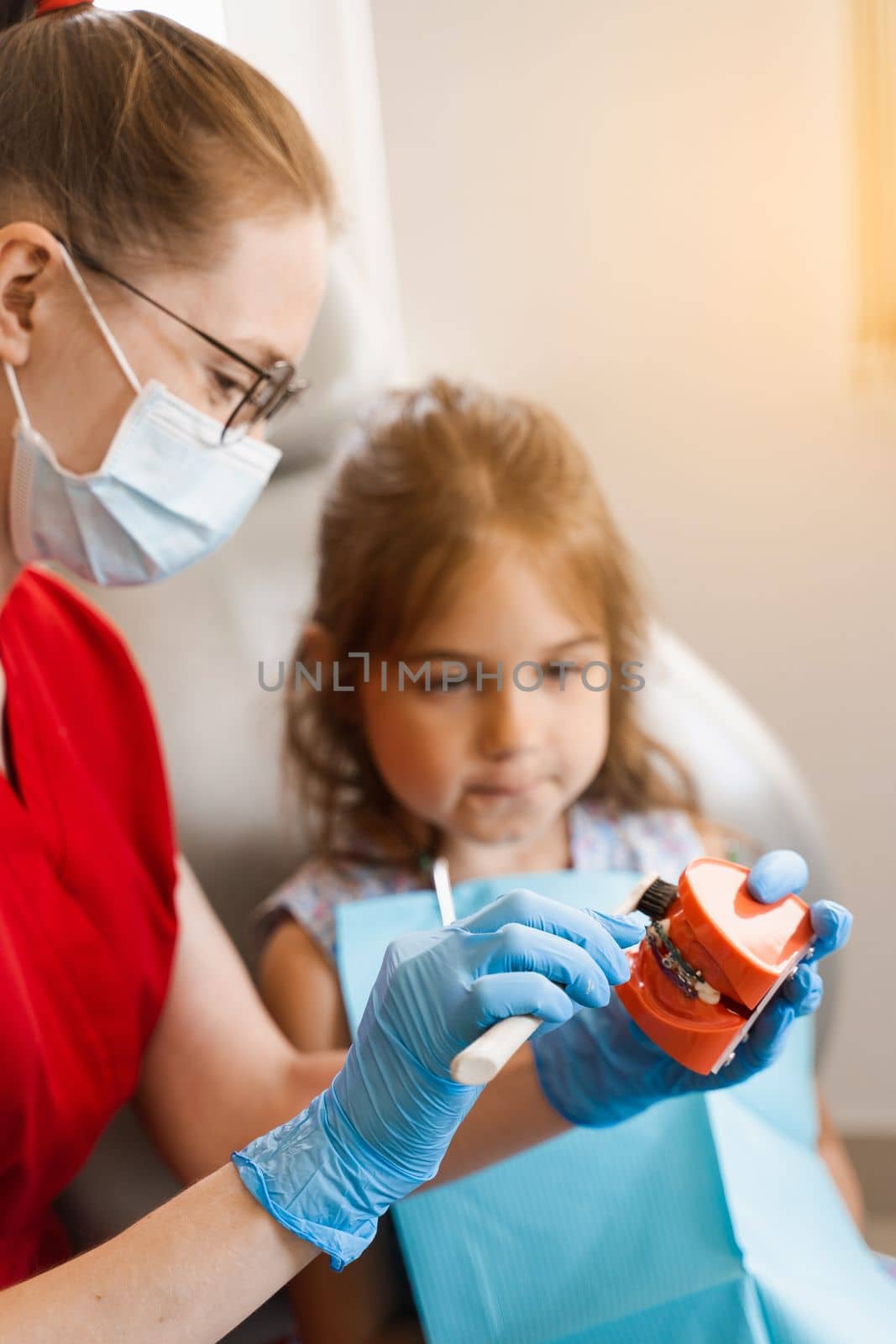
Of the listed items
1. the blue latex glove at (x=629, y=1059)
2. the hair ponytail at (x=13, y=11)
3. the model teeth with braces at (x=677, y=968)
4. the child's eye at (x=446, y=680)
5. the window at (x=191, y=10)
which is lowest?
the blue latex glove at (x=629, y=1059)

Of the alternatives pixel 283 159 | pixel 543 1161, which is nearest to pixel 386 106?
pixel 283 159

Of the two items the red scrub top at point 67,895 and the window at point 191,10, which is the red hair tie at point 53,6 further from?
the red scrub top at point 67,895

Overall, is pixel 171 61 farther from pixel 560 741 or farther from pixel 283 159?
pixel 560 741

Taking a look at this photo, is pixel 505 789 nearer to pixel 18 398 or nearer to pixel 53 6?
pixel 18 398

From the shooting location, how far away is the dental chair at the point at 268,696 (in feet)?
3.86

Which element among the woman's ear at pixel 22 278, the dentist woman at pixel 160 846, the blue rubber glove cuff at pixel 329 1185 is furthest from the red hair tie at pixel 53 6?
the blue rubber glove cuff at pixel 329 1185

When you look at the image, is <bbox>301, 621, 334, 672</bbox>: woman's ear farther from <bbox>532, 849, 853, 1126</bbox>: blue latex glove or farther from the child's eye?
<bbox>532, 849, 853, 1126</bbox>: blue latex glove

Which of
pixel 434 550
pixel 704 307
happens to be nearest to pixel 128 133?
pixel 434 550

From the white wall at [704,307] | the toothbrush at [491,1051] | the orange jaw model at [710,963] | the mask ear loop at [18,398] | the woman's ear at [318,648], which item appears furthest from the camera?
the woman's ear at [318,648]

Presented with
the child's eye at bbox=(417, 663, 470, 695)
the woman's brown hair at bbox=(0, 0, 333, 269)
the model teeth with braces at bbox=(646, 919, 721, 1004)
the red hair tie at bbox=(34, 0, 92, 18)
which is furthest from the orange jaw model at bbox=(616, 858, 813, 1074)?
the red hair tie at bbox=(34, 0, 92, 18)

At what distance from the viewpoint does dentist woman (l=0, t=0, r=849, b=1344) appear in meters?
0.63

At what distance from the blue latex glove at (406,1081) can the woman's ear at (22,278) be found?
43 cm

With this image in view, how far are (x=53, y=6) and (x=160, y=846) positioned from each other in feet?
1.91

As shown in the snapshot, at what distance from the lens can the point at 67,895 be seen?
0.91 m
